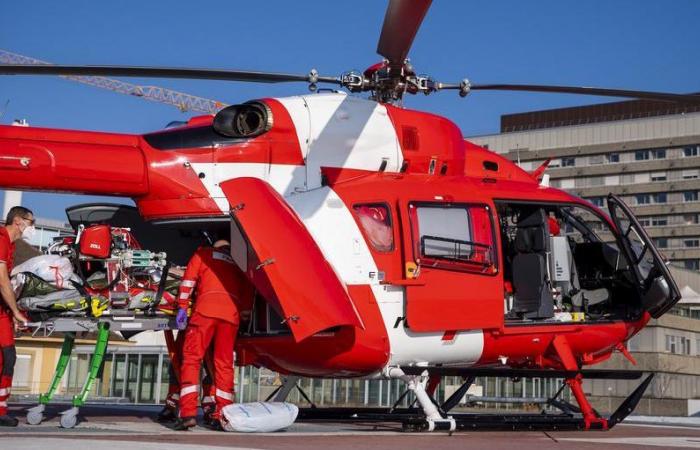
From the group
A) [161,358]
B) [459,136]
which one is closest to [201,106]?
[161,358]

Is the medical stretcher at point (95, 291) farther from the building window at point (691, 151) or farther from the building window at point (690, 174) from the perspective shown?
the building window at point (690, 174)

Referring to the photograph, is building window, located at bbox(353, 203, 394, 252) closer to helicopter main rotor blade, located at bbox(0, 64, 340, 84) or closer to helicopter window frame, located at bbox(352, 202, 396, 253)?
helicopter window frame, located at bbox(352, 202, 396, 253)

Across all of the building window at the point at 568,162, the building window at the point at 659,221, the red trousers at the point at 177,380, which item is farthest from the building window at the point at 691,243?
the red trousers at the point at 177,380

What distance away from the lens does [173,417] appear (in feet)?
35.7

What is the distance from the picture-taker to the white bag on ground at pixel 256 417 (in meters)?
9.03

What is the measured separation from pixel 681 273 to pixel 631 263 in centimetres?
5200

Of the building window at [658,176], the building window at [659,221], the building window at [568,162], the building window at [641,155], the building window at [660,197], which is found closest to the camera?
the building window at [641,155]

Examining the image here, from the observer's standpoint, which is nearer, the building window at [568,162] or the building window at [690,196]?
the building window at [690,196]

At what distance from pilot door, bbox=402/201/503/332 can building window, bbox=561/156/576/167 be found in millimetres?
84750

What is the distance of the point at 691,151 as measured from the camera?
87188 mm

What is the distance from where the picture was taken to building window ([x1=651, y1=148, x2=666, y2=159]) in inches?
3499

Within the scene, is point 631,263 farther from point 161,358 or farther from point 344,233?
point 161,358

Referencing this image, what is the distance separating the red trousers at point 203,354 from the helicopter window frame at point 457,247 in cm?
232

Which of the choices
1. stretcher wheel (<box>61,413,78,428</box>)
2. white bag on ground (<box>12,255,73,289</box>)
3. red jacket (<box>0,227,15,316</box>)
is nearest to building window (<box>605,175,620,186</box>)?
white bag on ground (<box>12,255,73,289</box>)
